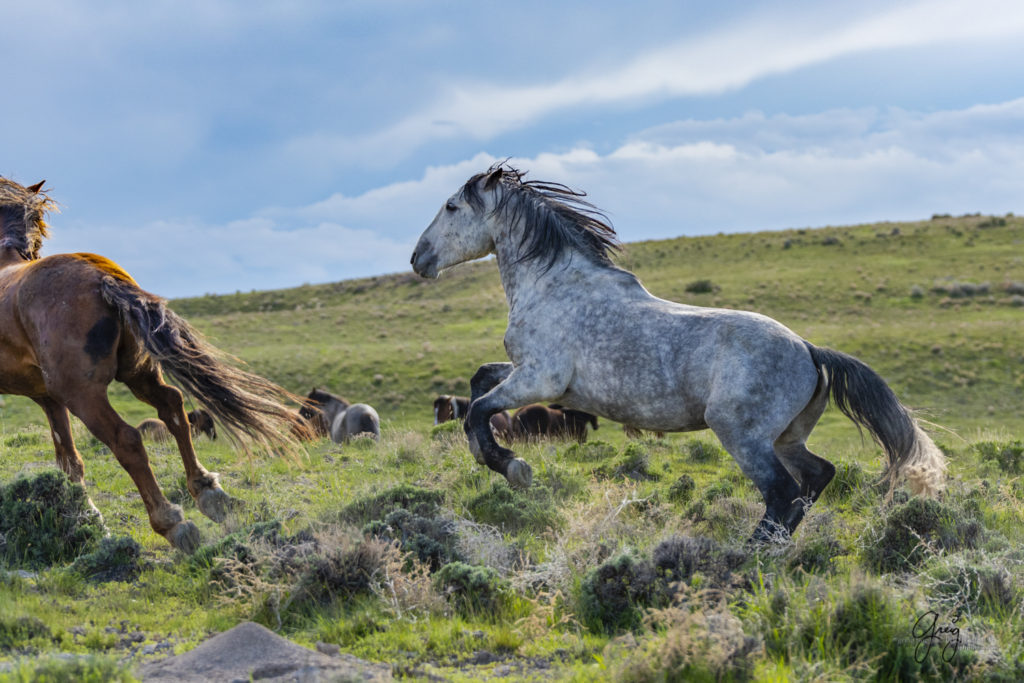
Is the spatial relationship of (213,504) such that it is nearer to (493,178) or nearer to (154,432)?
(493,178)

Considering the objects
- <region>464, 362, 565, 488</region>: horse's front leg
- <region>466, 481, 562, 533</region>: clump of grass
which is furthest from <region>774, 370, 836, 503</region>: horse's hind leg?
<region>466, 481, 562, 533</region>: clump of grass

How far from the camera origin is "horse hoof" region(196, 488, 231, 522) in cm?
723

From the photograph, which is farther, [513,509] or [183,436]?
[513,509]

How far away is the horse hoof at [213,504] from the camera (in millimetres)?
7227

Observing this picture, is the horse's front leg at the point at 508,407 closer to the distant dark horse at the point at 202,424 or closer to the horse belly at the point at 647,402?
the horse belly at the point at 647,402

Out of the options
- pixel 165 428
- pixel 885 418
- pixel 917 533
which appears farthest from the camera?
pixel 165 428

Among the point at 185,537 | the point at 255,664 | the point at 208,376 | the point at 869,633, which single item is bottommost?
the point at 869,633

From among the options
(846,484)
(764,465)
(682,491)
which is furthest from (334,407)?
(764,465)

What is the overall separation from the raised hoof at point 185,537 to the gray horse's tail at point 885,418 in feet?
16.4

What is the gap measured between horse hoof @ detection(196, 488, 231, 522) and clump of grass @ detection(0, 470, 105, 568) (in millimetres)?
848

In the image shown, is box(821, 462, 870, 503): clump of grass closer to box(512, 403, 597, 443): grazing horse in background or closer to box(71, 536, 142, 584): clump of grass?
box(71, 536, 142, 584): clump of grass

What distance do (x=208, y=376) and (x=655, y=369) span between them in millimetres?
3599

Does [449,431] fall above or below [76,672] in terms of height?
below

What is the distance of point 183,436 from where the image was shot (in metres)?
7.49
